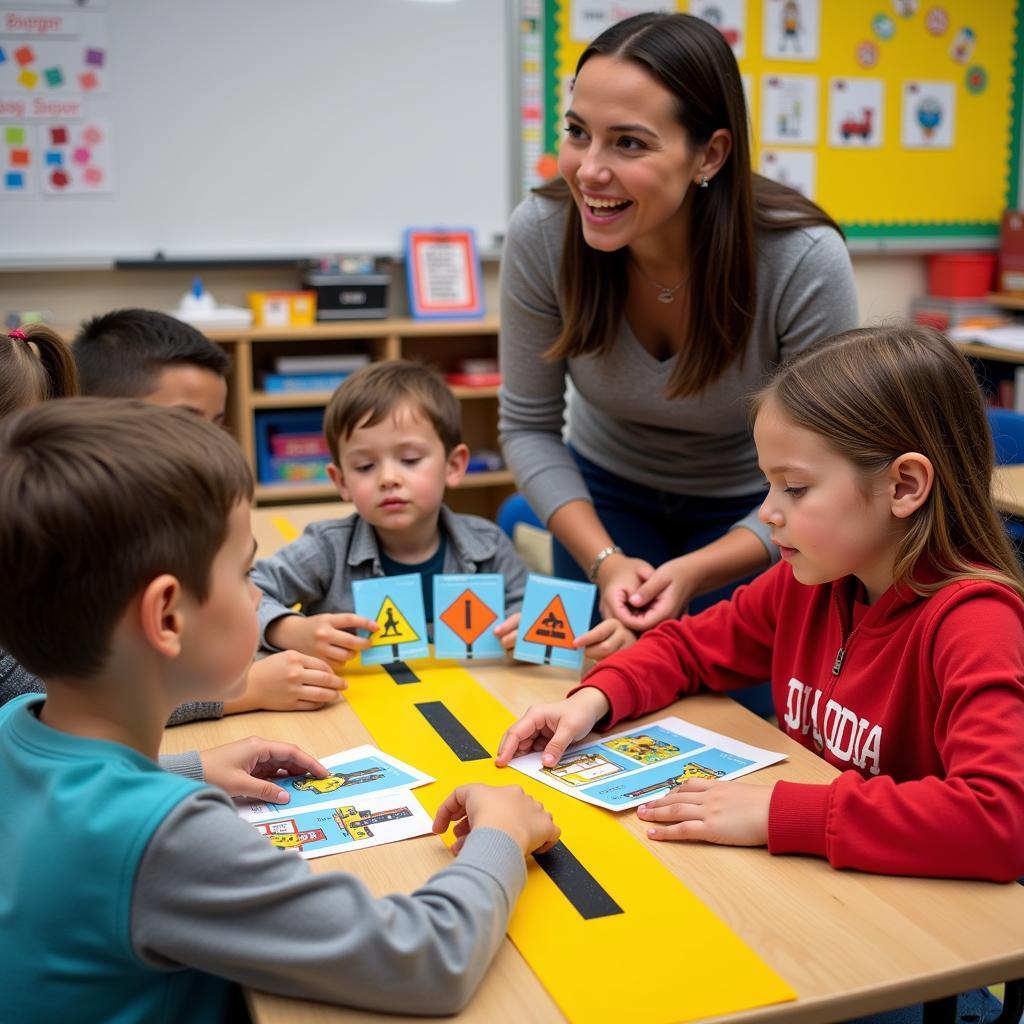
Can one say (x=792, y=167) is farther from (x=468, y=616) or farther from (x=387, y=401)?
(x=468, y=616)

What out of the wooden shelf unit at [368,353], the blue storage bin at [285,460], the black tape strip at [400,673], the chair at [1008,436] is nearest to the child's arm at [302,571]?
the black tape strip at [400,673]

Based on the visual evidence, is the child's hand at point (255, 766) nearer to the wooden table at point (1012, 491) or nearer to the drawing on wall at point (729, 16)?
the wooden table at point (1012, 491)

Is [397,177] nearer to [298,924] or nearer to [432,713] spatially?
[432,713]

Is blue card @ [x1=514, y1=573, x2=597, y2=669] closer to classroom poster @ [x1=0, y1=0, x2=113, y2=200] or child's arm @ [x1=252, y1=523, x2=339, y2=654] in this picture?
child's arm @ [x1=252, y1=523, x2=339, y2=654]

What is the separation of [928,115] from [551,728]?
4754 millimetres

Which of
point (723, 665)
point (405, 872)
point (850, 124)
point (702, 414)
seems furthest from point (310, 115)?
point (405, 872)

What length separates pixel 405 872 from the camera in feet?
3.72

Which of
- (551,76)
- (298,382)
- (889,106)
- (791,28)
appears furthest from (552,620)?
(889,106)

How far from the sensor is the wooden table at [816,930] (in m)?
0.93

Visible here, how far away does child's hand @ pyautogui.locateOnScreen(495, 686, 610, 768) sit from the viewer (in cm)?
139

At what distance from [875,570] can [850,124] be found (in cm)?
429

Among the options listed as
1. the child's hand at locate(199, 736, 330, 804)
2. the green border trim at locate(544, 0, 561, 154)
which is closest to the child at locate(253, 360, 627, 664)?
the child's hand at locate(199, 736, 330, 804)

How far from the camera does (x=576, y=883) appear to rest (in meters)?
1.11

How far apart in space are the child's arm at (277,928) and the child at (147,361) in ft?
5.14
